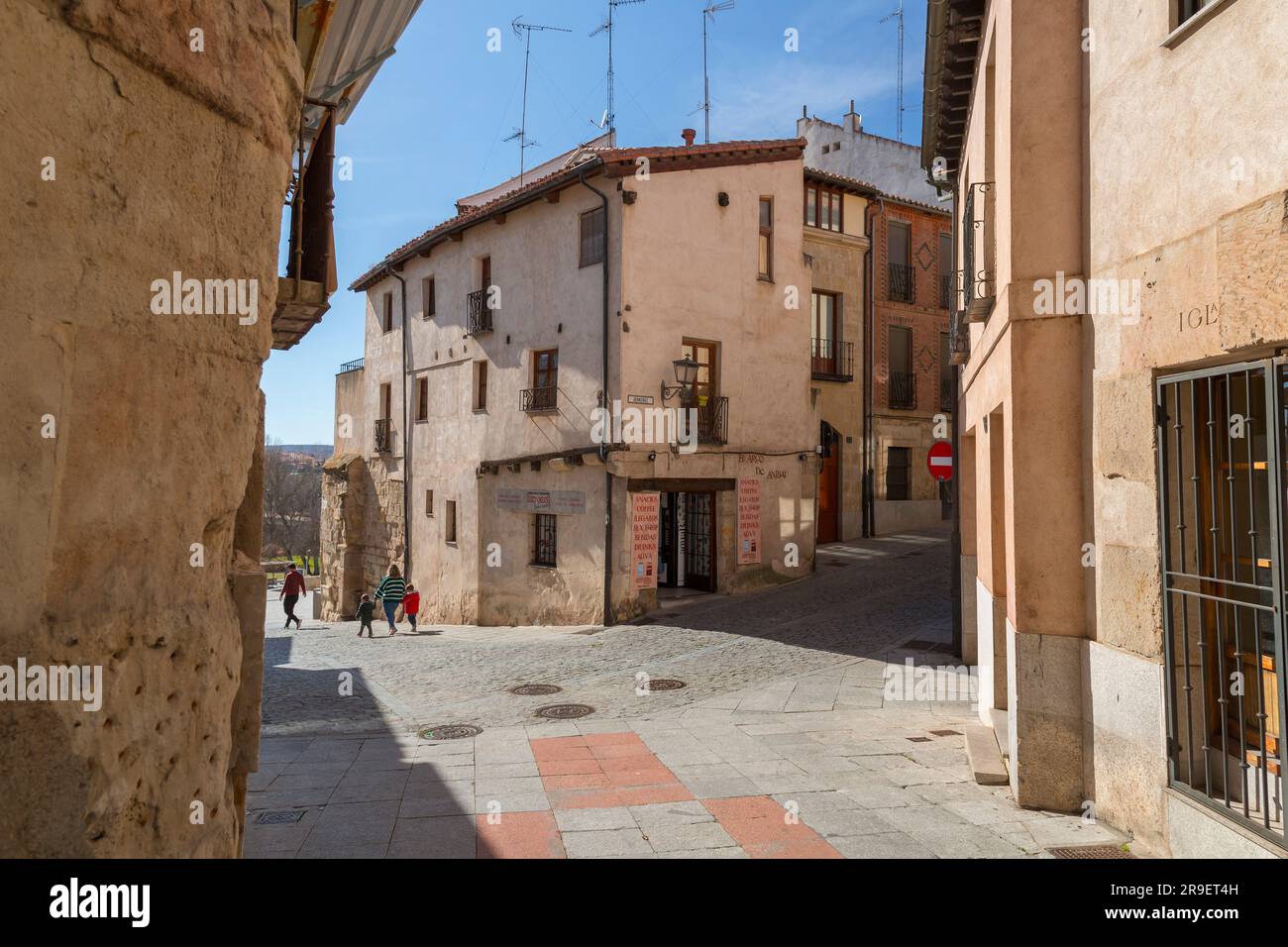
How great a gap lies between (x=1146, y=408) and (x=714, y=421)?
1227 centimetres

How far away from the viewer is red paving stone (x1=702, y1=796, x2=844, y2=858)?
5.21 m

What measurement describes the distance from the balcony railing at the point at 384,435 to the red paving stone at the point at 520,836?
20.1m

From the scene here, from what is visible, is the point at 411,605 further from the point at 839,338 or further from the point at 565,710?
the point at 839,338

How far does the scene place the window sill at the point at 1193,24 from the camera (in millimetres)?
4363

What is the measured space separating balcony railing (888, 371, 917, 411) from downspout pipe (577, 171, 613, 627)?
11039 mm

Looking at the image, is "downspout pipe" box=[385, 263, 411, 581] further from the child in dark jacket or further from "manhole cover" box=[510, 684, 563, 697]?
"manhole cover" box=[510, 684, 563, 697]

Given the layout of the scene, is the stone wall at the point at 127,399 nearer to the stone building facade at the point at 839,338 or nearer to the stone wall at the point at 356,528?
the stone building facade at the point at 839,338

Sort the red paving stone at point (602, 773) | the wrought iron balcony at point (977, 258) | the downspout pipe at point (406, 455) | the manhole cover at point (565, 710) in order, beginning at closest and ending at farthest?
the red paving stone at point (602, 773) → the wrought iron balcony at point (977, 258) → the manhole cover at point (565, 710) → the downspout pipe at point (406, 455)

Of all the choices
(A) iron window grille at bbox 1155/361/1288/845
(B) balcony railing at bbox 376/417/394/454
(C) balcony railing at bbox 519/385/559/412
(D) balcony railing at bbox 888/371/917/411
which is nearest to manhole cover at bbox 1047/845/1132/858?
(A) iron window grille at bbox 1155/361/1288/845

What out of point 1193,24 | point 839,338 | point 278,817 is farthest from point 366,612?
point 1193,24

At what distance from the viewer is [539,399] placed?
715 inches

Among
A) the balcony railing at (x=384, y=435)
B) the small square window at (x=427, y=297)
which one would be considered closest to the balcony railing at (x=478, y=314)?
the small square window at (x=427, y=297)

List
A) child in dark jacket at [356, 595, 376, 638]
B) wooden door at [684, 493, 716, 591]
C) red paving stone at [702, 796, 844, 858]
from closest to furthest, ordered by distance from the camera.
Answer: red paving stone at [702, 796, 844, 858] → child in dark jacket at [356, 595, 376, 638] → wooden door at [684, 493, 716, 591]
